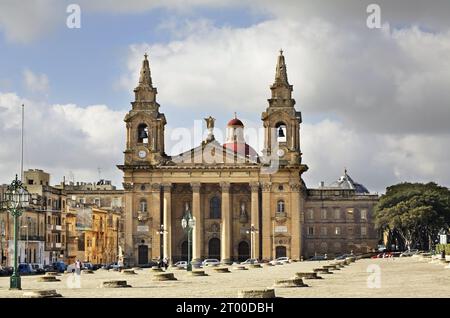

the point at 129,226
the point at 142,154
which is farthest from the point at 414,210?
the point at 129,226

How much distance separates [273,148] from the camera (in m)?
134

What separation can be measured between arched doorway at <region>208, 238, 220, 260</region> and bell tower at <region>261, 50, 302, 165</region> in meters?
13.7

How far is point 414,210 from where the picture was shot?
129 metres

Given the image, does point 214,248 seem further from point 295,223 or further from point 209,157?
point 209,157

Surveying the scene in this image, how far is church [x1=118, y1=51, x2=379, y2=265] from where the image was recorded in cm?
13112

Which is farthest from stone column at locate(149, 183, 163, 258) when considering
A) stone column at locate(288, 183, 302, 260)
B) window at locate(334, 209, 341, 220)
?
window at locate(334, 209, 341, 220)

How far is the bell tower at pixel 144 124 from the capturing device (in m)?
132

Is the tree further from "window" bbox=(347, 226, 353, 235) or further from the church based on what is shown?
the church

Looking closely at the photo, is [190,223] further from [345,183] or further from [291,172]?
[345,183]

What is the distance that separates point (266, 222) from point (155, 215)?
14749mm

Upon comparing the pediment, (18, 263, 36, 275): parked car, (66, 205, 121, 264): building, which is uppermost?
the pediment

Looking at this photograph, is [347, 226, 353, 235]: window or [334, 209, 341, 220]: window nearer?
[334, 209, 341, 220]: window
